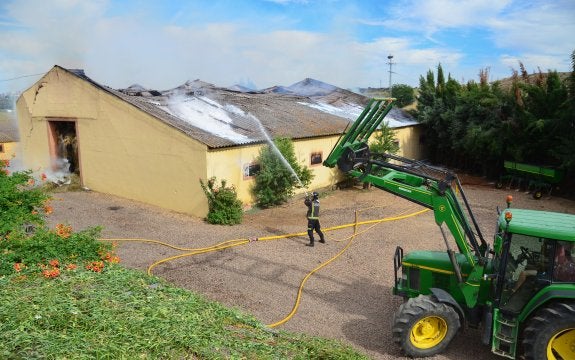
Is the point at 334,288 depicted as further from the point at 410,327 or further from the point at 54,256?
the point at 54,256

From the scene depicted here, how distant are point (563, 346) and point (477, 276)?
1.38m

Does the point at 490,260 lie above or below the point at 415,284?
above

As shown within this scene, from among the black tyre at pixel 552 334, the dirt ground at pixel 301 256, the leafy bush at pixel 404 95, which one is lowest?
the dirt ground at pixel 301 256

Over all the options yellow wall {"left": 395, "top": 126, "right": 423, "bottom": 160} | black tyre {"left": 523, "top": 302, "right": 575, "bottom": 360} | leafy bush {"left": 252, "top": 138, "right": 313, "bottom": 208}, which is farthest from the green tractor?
yellow wall {"left": 395, "top": 126, "right": 423, "bottom": 160}

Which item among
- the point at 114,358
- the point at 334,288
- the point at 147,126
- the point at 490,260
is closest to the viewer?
the point at 114,358

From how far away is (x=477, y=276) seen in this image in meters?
6.54

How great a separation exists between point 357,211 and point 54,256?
10.6m

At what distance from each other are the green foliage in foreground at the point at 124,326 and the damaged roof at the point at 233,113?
306 inches

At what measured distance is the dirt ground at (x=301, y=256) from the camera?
7.79 m

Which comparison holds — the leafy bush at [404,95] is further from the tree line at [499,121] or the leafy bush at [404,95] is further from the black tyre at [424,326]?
the black tyre at [424,326]

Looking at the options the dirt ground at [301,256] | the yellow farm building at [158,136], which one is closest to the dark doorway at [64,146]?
the yellow farm building at [158,136]

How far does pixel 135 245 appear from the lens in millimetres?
11789

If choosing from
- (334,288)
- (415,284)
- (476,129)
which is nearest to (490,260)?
(415,284)

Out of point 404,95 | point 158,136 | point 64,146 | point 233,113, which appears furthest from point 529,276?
point 404,95
